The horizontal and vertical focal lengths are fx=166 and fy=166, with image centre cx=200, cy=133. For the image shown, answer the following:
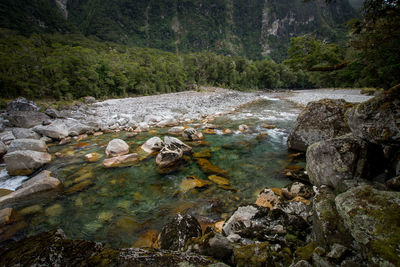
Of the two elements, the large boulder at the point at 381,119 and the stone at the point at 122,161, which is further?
the stone at the point at 122,161

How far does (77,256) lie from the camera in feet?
6.26

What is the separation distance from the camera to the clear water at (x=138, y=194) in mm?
4059

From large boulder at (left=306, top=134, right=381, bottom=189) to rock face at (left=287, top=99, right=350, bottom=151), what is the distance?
3.16 meters

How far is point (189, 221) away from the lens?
3.25 meters

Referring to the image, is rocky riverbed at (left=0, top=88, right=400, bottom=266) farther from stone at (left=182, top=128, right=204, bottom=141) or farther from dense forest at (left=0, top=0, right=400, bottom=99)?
stone at (left=182, top=128, right=204, bottom=141)

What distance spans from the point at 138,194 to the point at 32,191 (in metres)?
3.11


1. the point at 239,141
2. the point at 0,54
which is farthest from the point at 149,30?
the point at 239,141

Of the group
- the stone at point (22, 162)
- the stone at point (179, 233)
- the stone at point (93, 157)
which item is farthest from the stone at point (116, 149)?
the stone at point (179, 233)

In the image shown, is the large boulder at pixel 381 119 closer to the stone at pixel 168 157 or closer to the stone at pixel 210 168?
the stone at pixel 210 168

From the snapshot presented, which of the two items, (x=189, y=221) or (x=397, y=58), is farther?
(x=397, y=58)

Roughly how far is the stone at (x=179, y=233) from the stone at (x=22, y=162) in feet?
21.9

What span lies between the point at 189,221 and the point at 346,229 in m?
2.46

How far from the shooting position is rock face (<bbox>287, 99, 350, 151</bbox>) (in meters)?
6.78

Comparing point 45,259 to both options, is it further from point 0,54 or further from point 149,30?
point 149,30
